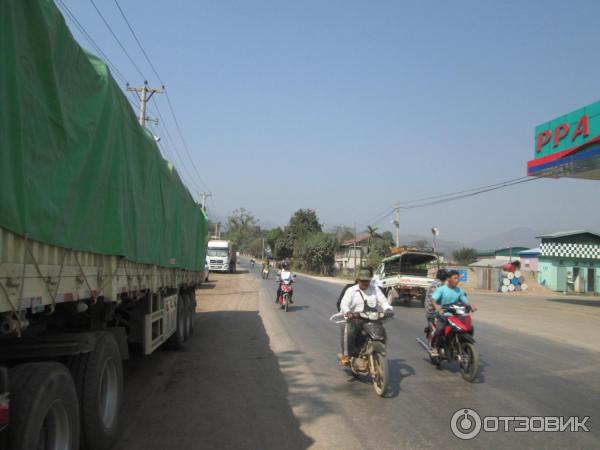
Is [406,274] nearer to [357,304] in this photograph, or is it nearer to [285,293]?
[285,293]

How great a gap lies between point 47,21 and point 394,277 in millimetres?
18808

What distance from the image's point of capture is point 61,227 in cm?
332

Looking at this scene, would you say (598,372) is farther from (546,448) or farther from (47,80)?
(47,80)

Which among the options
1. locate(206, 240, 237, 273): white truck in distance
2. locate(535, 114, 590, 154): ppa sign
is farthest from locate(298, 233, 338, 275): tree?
locate(535, 114, 590, 154): ppa sign

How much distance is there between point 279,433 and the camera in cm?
489

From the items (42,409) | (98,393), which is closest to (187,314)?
(98,393)

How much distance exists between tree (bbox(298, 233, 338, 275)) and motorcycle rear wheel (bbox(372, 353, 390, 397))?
200 feet

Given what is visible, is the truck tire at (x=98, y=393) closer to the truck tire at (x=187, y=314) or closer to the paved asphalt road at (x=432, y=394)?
the paved asphalt road at (x=432, y=394)

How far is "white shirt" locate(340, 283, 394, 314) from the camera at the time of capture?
6953 millimetres

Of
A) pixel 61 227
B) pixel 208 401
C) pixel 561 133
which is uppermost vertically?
pixel 561 133

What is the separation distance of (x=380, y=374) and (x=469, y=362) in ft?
5.42

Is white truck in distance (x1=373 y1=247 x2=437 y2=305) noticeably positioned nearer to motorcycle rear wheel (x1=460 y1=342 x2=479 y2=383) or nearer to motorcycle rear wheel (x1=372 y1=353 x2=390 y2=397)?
motorcycle rear wheel (x1=460 y1=342 x2=479 y2=383)

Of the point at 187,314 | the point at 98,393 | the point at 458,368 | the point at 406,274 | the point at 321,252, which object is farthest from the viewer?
the point at 321,252

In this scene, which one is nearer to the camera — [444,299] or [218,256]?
[444,299]
